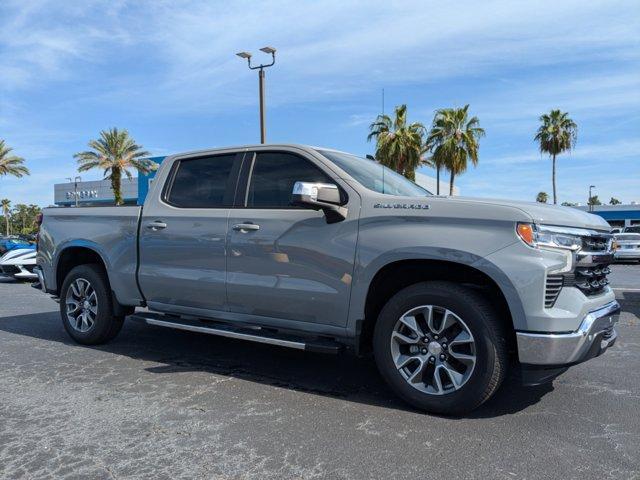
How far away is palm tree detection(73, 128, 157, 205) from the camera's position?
1398 inches

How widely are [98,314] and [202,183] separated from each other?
6.05ft

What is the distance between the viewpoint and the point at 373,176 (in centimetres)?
467

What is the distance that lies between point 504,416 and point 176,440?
85.0 inches

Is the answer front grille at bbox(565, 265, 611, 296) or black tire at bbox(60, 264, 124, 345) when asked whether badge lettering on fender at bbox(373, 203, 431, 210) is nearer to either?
front grille at bbox(565, 265, 611, 296)

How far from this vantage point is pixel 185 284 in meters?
5.01

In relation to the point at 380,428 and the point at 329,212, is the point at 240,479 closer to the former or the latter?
the point at 380,428

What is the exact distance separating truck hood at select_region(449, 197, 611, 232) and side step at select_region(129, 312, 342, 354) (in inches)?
57.8

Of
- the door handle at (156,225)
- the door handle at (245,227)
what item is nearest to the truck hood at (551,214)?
the door handle at (245,227)

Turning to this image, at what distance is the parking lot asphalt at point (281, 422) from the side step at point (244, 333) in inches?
15.2

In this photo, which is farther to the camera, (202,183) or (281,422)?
(202,183)

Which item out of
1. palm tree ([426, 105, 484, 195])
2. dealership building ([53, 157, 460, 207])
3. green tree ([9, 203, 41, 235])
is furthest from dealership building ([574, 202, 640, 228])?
green tree ([9, 203, 41, 235])

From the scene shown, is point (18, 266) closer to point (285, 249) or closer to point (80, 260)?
point (80, 260)

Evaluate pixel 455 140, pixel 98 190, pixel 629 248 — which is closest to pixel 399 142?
pixel 455 140

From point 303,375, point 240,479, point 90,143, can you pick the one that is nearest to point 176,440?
point 240,479
